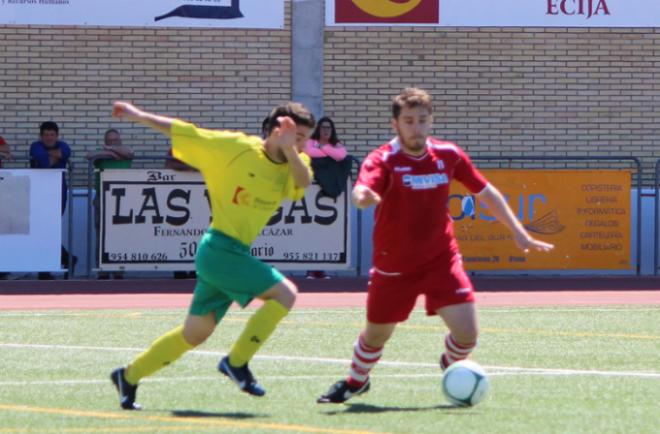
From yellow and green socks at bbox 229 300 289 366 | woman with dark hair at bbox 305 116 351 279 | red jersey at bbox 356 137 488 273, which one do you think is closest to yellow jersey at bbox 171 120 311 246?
yellow and green socks at bbox 229 300 289 366

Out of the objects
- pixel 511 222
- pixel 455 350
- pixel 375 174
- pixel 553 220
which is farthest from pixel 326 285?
pixel 375 174

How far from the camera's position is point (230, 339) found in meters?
12.9

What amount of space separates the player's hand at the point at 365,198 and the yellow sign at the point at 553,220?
13316 mm

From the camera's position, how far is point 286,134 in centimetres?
816

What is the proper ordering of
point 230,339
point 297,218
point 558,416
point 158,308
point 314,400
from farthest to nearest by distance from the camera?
point 297,218 → point 158,308 → point 230,339 → point 314,400 → point 558,416

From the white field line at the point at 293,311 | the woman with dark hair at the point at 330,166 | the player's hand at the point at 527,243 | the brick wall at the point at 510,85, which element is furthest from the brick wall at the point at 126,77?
the player's hand at the point at 527,243

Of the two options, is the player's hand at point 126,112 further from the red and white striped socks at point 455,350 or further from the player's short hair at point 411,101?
the red and white striped socks at point 455,350

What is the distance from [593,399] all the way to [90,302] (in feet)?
32.2

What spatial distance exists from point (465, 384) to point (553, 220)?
44.1 feet

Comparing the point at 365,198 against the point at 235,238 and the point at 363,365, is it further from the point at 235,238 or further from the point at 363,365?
the point at 363,365

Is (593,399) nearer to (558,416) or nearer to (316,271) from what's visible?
(558,416)

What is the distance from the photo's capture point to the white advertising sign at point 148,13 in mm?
22766

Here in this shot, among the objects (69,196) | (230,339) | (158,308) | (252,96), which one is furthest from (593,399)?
(252,96)

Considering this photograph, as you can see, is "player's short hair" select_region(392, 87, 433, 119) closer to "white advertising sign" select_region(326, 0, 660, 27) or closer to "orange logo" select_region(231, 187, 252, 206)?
"orange logo" select_region(231, 187, 252, 206)
